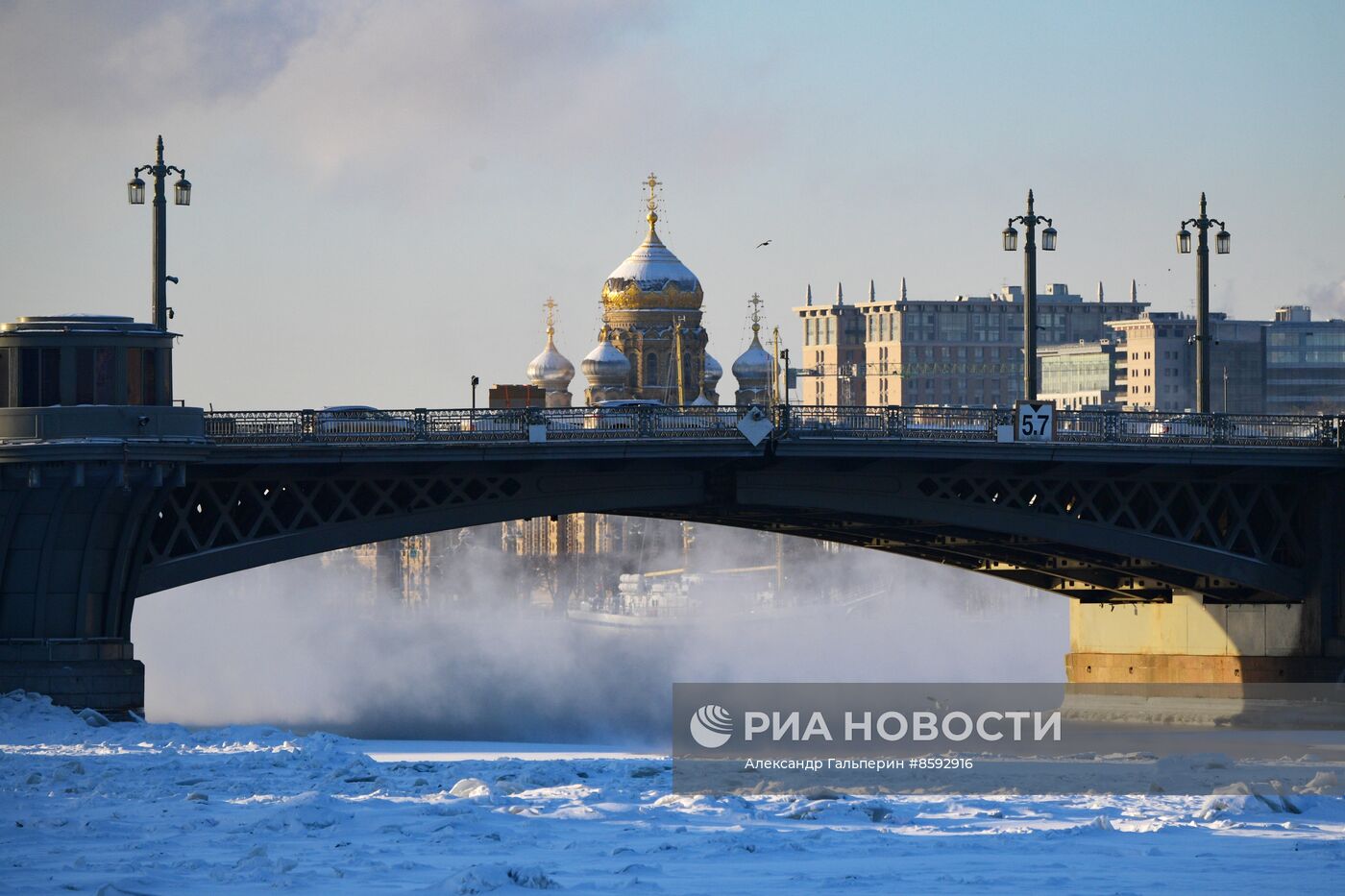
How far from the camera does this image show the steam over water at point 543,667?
344 ft

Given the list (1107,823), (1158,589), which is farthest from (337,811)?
(1158,589)

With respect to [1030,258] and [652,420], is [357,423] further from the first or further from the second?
[1030,258]

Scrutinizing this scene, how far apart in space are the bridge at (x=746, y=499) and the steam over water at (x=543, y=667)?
1460cm

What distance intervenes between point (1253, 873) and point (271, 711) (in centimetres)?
7560

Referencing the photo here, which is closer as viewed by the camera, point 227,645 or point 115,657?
point 115,657

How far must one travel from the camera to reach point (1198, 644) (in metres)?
79.4

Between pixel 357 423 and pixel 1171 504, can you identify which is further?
pixel 1171 504

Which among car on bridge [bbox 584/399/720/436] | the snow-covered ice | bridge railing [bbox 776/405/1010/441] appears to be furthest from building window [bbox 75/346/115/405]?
bridge railing [bbox 776/405/1010/441]

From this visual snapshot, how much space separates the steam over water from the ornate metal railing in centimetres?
1639

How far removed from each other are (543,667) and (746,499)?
9662 centimetres

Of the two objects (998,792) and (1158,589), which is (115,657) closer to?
(998,792)

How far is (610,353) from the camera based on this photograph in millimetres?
194500

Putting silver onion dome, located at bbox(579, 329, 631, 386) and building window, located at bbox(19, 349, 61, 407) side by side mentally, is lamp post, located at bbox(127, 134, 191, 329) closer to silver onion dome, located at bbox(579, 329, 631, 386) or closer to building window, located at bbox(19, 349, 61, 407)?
building window, located at bbox(19, 349, 61, 407)

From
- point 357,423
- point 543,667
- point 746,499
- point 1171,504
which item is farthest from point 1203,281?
point 543,667
